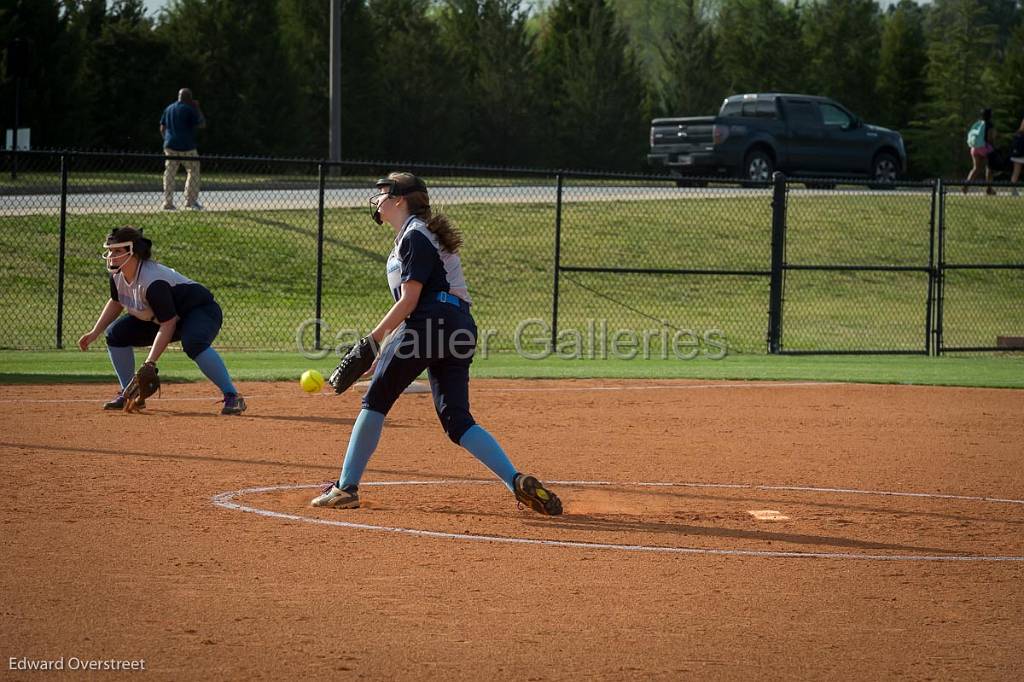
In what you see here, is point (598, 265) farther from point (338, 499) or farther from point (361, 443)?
point (361, 443)

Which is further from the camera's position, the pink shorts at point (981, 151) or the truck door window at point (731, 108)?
the truck door window at point (731, 108)

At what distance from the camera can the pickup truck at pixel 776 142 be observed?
100 ft

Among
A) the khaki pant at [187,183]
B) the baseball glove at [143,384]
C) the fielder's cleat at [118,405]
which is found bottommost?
the fielder's cleat at [118,405]

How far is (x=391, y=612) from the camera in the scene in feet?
19.3

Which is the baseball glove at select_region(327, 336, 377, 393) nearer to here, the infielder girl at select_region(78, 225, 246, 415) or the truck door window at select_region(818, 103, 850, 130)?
the infielder girl at select_region(78, 225, 246, 415)

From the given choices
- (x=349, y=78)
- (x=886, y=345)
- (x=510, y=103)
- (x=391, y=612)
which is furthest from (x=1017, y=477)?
(x=510, y=103)

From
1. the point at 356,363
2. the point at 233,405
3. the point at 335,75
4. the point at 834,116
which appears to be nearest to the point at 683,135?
the point at 834,116

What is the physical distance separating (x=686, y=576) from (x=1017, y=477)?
4.10 metres

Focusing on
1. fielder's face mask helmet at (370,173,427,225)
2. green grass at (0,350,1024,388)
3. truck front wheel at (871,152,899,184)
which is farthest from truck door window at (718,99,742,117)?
Answer: fielder's face mask helmet at (370,173,427,225)

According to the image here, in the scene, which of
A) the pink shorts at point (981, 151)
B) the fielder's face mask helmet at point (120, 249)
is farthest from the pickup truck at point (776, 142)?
the fielder's face mask helmet at point (120, 249)

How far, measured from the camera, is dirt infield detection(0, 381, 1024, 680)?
17.7 feet

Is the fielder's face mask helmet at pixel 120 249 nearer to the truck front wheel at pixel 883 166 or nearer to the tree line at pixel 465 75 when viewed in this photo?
the tree line at pixel 465 75

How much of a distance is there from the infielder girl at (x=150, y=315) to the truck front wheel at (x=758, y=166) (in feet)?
68.6

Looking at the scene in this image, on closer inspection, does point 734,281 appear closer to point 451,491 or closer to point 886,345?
point 886,345
